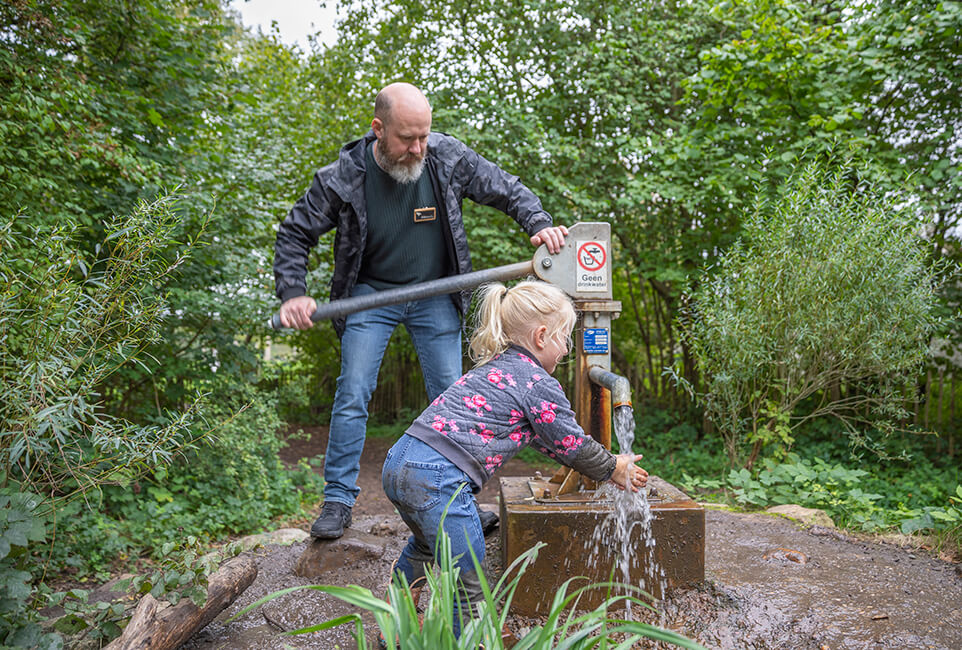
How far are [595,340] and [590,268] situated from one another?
0.26m

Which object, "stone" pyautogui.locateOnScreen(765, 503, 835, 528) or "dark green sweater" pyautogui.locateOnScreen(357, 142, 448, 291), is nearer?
"dark green sweater" pyautogui.locateOnScreen(357, 142, 448, 291)

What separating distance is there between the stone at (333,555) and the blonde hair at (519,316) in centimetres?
104

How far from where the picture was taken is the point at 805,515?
3580 mm

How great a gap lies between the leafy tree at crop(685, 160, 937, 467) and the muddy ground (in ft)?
5.44

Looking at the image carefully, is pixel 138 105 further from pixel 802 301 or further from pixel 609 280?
pixel 802 301

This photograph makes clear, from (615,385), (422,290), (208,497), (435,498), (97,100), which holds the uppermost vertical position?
(97,100)

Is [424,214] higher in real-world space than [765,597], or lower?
higher

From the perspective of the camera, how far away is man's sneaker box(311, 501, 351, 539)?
2.58m

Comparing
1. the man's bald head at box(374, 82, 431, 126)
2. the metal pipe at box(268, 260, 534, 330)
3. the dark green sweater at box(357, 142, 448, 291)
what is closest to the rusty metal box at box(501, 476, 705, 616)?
the metal pipe at box(268, 260, 534, 330)

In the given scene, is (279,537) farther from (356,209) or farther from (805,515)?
(805,515)

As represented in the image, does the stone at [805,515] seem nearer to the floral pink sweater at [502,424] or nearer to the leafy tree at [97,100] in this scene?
the floral pink sweater at [502,424]

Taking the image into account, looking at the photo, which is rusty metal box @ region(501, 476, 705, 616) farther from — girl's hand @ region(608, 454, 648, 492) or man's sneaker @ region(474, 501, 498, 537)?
man's sneaker @ region(474, 501, 498, 537)

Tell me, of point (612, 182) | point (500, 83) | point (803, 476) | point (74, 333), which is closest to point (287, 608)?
point (74, 333)

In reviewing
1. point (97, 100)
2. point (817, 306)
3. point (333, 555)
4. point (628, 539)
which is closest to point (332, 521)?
point (333, 555)
